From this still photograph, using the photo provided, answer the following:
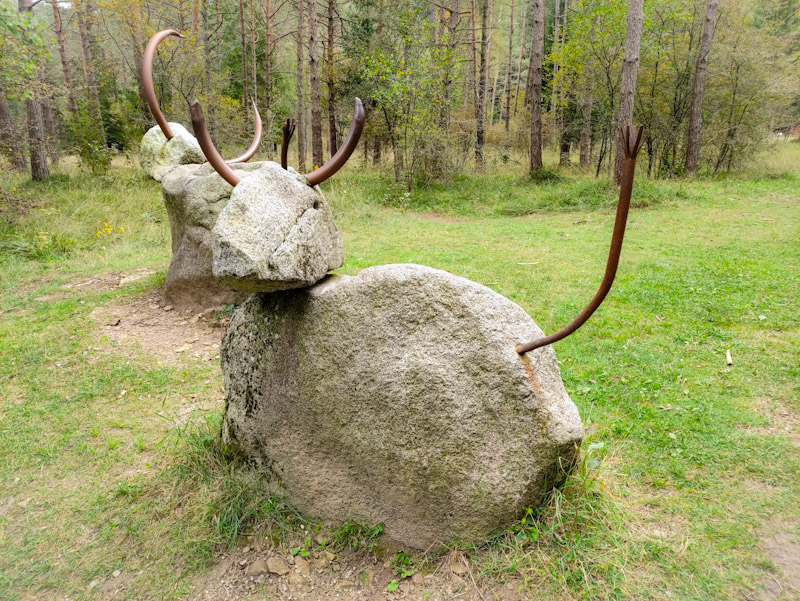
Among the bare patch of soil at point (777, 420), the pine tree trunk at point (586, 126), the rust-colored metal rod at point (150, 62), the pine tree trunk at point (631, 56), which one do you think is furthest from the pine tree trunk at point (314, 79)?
the bare patch of soil at point (777, 420)

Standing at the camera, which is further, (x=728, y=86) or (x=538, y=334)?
(x=728, y=86)

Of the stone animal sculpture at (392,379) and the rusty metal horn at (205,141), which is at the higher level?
the rusty metal horn at (205,141)

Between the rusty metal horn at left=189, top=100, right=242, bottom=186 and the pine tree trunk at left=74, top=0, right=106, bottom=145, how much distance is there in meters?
13.3

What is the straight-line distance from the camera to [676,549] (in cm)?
241

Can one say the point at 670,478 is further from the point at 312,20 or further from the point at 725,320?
the point at 312,20

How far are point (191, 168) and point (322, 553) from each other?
4.95 metres

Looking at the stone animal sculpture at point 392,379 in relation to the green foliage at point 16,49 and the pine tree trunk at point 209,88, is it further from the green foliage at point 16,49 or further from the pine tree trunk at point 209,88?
the pine tree trunk at point 209,88

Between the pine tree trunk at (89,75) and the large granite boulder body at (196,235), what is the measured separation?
958cm

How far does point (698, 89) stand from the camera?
1244cm

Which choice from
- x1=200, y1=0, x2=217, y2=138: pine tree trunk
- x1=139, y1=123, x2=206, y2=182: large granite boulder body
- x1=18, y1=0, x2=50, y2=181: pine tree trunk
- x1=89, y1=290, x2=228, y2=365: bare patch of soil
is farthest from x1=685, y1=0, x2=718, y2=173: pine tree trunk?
x1=18, y1=0, x2=50, y2=181: pine tree trunk

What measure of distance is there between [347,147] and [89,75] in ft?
56.6

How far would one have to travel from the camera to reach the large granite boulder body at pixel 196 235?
18.0 feet

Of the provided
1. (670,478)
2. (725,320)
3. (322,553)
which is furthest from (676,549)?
(725,320)

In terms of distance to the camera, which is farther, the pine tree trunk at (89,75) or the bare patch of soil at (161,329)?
the pine tree trunk at (89,75)
